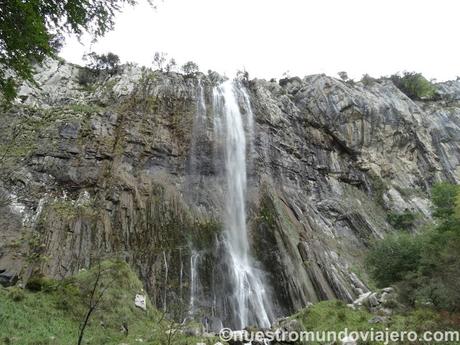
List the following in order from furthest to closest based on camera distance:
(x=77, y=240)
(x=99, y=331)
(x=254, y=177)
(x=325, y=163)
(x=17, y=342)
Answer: (x=325, y=163) < (x=254, y=177) < (x=77, y=240) < (x=99, y=331) < (x=17, y=342)

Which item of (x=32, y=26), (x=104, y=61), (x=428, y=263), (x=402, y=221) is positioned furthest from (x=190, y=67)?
(x=32, y=26)

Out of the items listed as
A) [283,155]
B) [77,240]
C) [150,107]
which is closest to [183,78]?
[150,107]

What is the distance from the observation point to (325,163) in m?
35.5

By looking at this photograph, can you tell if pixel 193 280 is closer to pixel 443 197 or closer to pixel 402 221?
pixel 443 197

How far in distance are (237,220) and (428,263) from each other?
39.2 feet

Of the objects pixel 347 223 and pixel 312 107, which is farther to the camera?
pixel 312 107

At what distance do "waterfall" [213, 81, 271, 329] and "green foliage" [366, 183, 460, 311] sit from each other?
7.45m

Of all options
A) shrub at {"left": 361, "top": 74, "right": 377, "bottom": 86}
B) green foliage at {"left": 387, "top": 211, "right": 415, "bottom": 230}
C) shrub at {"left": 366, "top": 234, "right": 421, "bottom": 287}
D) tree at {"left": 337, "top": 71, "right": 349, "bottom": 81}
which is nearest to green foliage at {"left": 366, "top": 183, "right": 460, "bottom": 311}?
shrub at {"left": 366, "top": 234, "right": 421, "bottom": 287}

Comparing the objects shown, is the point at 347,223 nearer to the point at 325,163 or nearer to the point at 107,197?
the point at 325,163

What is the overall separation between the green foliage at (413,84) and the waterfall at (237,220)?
1134 inches

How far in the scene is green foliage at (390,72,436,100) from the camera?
175 ft

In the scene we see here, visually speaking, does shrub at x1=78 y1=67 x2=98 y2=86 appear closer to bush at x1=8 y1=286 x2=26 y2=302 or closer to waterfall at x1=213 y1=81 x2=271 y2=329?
waterfall at x1=213 y1=81 x2=271 y2=329

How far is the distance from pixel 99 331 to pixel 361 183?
2949cm

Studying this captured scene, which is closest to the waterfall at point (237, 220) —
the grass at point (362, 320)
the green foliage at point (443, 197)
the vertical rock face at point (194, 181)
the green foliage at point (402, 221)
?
the vertical rock face at point (194, 181)
